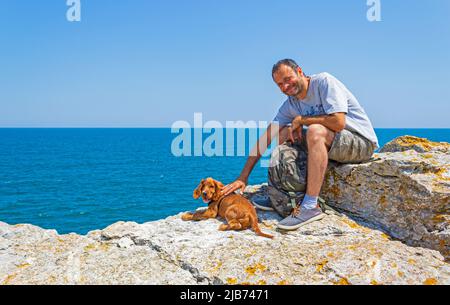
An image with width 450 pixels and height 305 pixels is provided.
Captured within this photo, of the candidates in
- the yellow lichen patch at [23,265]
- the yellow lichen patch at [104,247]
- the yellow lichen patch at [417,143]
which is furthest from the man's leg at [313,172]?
the yellow lichen patch at [23,265]

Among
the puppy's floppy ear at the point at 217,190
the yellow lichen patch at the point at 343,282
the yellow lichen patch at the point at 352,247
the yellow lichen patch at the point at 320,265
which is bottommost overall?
the yellow lichen patch at the point at 343,282

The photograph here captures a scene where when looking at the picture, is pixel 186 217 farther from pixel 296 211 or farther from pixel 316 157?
pixel 316 157

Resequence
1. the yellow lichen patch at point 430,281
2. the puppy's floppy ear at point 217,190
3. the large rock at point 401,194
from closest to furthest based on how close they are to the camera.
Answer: the yellow lichen patch at point 430,281
the large rock at point 401,194
the puppy's floppy ear at point 217,190

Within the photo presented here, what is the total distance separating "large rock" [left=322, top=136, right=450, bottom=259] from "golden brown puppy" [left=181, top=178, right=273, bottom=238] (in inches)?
66.0

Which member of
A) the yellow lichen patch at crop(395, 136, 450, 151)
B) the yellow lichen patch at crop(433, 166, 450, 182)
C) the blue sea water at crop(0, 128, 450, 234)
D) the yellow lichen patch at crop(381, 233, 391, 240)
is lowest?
the blue sea water at crop(0, 128, 450, 234)

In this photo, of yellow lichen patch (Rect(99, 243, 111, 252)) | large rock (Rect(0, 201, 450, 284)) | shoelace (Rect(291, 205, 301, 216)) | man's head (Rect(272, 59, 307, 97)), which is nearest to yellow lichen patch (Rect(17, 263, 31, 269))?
large rock (Rect(0, 201, 450, 284))

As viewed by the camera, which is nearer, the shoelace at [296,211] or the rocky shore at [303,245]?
the rocky shore at [303,245]

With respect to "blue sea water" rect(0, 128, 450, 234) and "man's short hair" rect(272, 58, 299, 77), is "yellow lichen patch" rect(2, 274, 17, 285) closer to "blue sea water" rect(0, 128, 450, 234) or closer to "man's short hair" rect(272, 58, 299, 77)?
"man's short hair" rect(272, 58, 299, 77)

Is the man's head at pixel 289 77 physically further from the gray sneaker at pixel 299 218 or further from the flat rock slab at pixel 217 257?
the flat rock slab at pixel 217 257

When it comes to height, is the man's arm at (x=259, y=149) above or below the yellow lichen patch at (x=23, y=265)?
above

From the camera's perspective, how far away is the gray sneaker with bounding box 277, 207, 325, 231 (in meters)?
5.43

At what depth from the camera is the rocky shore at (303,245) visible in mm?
4148
